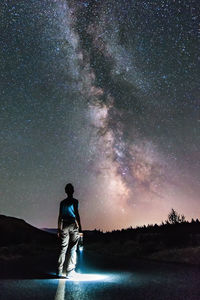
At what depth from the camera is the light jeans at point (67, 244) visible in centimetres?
594

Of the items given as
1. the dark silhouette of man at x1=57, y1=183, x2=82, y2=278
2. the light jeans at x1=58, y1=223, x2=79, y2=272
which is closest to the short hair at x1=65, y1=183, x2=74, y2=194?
the dark silhouette of man at x1=57, y1=183, x2=82, y2=278

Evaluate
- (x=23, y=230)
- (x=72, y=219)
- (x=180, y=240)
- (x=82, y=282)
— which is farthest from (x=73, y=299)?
(x=23, y=230)

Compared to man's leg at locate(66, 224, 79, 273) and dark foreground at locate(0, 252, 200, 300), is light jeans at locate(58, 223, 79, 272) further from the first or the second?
dark foreground at locate(0, 252, 200, 300)

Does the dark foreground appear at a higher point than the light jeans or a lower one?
lower

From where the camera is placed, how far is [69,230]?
6.07 metres

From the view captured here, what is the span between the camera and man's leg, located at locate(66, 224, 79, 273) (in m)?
5.94

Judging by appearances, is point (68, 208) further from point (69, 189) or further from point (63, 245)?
point (63, 245)

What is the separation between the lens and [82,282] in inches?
209

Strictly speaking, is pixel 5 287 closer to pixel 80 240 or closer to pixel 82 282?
pixel 82 282

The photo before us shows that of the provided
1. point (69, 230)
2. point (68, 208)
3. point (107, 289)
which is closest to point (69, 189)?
point (68, 208)

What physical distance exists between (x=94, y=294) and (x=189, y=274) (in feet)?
9.54

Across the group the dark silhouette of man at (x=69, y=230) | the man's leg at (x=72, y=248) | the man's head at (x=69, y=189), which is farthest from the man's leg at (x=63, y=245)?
the man's head at (x=69, y=189)

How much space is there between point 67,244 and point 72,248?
15 cm

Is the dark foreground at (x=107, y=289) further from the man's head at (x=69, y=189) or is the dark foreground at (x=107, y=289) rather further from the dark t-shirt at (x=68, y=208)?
the man's head at (x=69, y=189)
